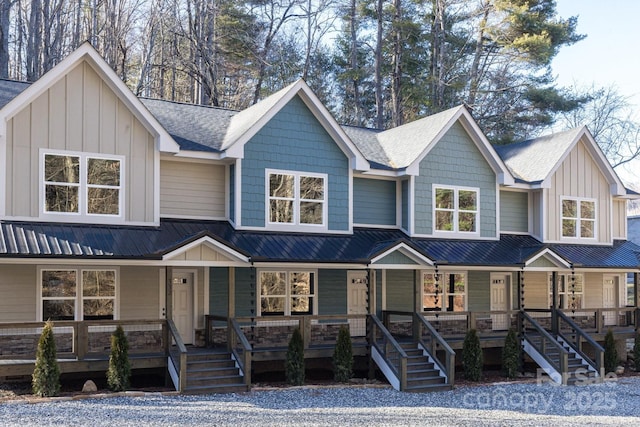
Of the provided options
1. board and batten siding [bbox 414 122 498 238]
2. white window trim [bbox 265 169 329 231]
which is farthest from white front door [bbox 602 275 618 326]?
white window trim [bbox 265 169 329 231]

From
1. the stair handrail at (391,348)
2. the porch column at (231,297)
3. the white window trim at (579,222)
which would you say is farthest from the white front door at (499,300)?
the porch column at (231,297)

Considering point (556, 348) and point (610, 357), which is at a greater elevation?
point (556, 348)

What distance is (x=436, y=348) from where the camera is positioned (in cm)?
1930

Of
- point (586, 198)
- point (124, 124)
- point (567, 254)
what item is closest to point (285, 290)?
point (124, 124)

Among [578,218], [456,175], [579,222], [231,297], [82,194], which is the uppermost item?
[456,175]

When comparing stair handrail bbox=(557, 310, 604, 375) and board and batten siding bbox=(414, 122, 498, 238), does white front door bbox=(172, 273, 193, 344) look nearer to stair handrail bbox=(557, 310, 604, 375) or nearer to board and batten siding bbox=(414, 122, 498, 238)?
board and batten siding bbox=(414, 122, 498, 238)

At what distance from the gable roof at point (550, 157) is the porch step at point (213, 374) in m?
12.2

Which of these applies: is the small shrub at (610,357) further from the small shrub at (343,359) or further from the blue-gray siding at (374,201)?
the small shrub at (343,359)

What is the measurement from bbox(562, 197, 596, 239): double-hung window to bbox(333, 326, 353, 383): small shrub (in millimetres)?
10067

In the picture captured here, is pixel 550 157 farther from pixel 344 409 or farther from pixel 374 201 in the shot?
pixel 344 409

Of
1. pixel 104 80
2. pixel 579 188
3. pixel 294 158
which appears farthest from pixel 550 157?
pixel 104 80

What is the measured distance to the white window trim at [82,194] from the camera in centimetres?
1582

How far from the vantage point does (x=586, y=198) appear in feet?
78.8

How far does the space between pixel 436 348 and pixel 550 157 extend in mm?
8391
